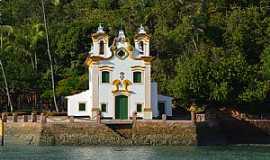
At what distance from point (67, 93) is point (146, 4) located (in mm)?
18706

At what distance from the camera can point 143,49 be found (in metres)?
73.7

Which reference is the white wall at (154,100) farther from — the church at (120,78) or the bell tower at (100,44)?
the bell tower at (100,44)

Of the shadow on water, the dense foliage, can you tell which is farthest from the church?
the shadow on water

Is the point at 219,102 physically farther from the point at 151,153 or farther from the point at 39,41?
the point at 39,41

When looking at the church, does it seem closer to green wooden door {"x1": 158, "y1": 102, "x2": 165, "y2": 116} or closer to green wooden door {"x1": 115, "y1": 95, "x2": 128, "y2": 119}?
green wooden door {"x1": 115, "y1": 95, "x2": 128, "y2": 119}

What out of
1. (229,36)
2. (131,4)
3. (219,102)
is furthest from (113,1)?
(219,102)

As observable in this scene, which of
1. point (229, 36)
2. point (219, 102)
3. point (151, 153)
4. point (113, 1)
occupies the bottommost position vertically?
point (151, 153)

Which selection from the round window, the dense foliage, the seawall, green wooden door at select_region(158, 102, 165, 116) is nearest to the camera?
the seawall

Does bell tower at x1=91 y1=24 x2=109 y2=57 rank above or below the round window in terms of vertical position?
above

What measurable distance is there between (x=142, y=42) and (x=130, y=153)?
16.4 m

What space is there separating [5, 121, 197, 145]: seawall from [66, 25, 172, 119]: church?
5771 mm

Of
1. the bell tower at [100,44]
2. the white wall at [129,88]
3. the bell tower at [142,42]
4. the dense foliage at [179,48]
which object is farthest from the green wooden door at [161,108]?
the bell tower at [100,44]

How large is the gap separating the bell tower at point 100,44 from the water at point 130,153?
1100 centimetres

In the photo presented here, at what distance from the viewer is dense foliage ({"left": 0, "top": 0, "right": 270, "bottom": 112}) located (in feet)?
251
